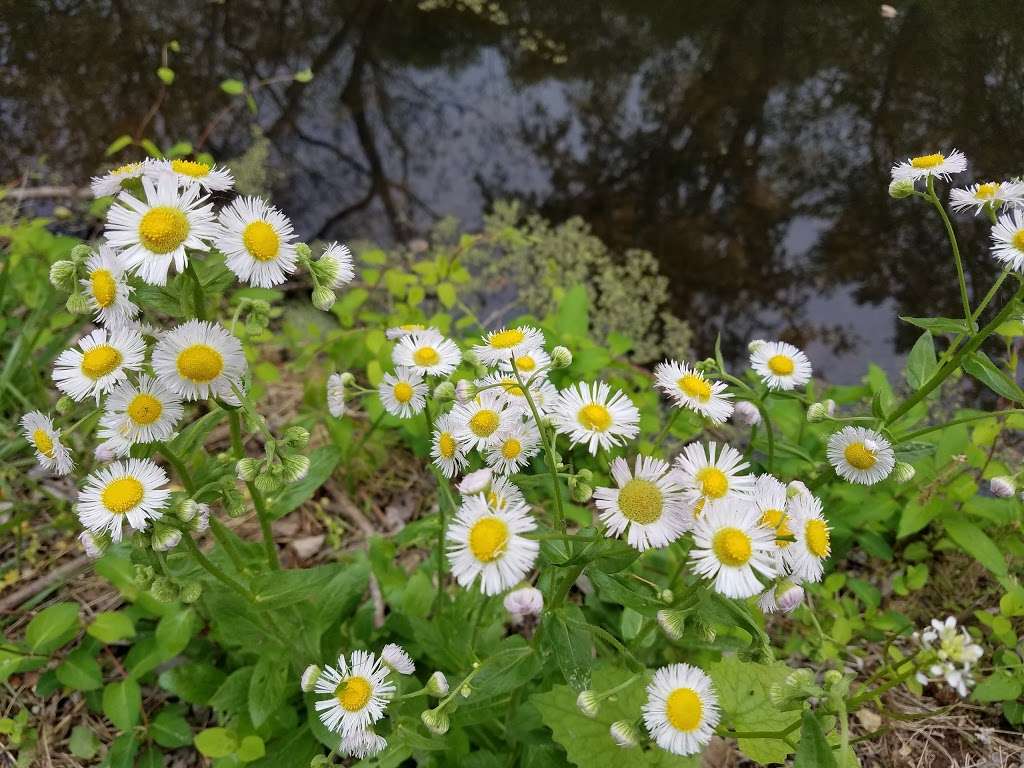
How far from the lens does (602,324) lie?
2725 millimetres

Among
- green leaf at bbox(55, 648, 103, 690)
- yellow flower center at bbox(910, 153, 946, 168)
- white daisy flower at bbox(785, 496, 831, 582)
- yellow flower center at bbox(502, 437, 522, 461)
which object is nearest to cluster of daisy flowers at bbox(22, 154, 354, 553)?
yellow flower center at bbox(502, 437, 522, 461)

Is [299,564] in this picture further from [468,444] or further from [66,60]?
[66,60]

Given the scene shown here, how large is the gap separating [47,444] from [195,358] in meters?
0.37

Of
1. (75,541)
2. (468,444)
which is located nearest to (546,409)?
(468,444)

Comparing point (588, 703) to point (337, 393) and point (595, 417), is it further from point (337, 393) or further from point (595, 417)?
point (337, 393)

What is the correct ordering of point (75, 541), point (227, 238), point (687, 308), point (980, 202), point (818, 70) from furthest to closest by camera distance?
point (818, 70) < point (687, 308) < point (75, 541) < point (980, 202) < point (227, 238)

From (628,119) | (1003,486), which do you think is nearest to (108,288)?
(1003,486)

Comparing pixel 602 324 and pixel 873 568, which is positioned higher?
pixel 602 324

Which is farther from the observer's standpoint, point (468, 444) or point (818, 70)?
point (818, 70)

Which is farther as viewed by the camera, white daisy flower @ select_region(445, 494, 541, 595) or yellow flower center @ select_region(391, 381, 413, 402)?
yellow flower center @ select_region(391, 381, 413, 402)

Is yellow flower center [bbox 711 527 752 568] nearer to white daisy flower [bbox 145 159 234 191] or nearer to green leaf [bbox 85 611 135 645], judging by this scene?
white daisy flower [bbox 145 159 234 191]

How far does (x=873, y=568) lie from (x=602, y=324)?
126 centimetres

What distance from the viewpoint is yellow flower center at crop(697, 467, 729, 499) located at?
96 centimetres

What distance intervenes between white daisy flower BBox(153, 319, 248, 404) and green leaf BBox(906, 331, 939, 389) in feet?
3.93
